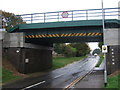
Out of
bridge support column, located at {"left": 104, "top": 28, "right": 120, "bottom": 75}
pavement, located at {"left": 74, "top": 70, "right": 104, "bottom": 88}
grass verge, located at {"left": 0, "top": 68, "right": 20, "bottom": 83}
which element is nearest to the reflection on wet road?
pavement, located at {"left": 74, "top": 70, "right": 104, "bottom": 88}

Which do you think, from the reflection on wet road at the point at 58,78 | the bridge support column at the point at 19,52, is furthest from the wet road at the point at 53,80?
the bridge support column at the point at 19,52

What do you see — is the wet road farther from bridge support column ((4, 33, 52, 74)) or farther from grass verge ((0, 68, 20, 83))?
bridge support column ((4, 33, 52, 74))

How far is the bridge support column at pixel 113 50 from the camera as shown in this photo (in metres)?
20.4

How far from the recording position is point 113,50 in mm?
20797

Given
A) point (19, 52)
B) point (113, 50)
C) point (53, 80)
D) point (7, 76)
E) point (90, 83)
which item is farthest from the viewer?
point (19, 52)

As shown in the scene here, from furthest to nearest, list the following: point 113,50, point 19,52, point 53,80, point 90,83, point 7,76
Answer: point 19,52 < point 113,50 < point 7,76 < point 53,80 < point 90,83

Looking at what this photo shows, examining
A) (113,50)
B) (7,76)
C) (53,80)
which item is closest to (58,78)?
(53,80)

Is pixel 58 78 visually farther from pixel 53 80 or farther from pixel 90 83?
pixel 90 83

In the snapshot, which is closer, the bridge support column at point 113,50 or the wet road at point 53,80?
the wet road at point 53,80

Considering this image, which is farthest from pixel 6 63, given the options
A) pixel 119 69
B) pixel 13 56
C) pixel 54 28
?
pixel 119 69

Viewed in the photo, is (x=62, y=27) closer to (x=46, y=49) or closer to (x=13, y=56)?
(x=13, y=56)

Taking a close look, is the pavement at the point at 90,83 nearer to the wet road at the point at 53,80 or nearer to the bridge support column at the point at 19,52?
the wet road at the point at 53,80

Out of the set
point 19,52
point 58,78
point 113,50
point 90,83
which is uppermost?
point 113,50

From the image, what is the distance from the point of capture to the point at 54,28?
934 inches
